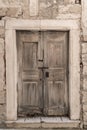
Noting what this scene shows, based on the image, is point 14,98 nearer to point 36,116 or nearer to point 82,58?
point 36,116

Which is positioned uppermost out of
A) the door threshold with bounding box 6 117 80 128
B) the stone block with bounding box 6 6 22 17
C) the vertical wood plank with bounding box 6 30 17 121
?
the stone block with bounding box 6 6 22 17

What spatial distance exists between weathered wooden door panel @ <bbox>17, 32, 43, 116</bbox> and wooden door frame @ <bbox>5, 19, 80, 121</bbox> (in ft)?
0.59

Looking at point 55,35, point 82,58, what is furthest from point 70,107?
point 55,35

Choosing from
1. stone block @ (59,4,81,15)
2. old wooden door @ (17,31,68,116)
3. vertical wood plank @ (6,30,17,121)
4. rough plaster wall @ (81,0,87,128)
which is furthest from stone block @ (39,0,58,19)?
vertical wood plank @ (6,30,17,121)

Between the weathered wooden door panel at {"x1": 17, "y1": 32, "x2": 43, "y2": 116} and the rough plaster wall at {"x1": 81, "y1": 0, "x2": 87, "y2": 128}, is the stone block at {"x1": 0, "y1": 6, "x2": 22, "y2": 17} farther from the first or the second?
the rough plaster wall at {"x1": 81, "y1": 0, "x2": 87, "y2": 128}

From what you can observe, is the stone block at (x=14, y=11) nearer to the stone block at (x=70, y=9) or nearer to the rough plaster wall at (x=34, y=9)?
the rough plaster wall at (x=34, y=9)

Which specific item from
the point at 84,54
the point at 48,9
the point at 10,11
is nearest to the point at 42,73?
the point at 84,54

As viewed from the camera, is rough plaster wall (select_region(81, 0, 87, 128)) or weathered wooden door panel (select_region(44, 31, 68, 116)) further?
weathered wooden door panel (select_region(44, 31, 68, 116))

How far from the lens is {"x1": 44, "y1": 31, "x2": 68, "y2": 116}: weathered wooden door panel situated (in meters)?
5.79

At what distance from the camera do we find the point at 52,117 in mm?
5824

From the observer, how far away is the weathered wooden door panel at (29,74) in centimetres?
577

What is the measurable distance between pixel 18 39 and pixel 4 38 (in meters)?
0.30

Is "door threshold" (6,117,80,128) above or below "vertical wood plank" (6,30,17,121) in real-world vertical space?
below

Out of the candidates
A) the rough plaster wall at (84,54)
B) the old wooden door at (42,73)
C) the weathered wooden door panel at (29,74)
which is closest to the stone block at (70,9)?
the rough plaster wall at (84,54)
